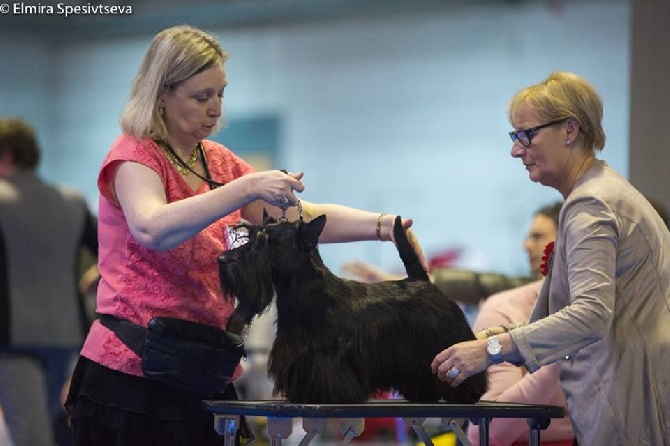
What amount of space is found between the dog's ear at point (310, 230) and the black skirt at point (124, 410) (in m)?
0.45

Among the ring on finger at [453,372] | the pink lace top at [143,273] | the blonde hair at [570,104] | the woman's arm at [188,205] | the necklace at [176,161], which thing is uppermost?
the blonde hair at [570,104]

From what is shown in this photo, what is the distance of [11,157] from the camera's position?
192 inches

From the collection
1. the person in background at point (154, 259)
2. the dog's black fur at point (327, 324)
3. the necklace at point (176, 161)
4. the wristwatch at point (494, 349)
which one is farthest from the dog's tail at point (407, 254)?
the necklace at point (176, 161)

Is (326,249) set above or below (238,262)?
below

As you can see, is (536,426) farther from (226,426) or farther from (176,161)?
(176,161)

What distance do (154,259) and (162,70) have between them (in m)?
0.41

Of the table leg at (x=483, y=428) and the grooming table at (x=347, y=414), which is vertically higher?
the grooming table at (x=347, y=414)

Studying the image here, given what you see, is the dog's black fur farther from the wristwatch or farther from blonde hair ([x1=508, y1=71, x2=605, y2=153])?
blonde hair ([x1=508, y1=71, x2=605, y2=153])

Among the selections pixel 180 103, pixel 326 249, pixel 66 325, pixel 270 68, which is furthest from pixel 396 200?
pixel 180 103

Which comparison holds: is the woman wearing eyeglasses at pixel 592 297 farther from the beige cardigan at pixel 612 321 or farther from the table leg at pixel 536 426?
the table leg at pixel 536 426

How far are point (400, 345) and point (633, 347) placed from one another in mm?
481

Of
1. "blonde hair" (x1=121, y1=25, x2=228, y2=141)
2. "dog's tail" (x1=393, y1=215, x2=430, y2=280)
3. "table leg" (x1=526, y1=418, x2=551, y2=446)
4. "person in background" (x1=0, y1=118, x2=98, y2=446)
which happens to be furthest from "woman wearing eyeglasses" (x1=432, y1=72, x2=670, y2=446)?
"person in background" (x1=0, y1=118, x2=98, y2=446)

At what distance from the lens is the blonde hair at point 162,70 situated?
7.92ft

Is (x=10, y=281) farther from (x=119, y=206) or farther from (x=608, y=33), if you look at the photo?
(x=608, y=33)
